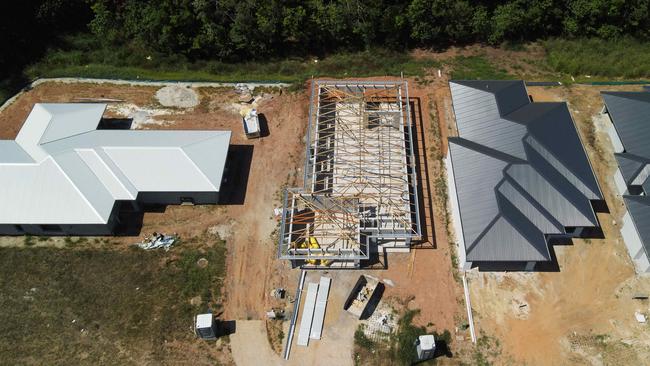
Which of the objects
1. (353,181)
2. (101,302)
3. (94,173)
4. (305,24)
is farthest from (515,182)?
(94,173)

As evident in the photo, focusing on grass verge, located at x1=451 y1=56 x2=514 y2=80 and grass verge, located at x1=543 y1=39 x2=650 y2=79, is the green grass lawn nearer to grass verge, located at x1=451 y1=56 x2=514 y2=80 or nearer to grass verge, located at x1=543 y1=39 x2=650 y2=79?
grass verge, located at x1=451 y1=56 x2=514 y2=80

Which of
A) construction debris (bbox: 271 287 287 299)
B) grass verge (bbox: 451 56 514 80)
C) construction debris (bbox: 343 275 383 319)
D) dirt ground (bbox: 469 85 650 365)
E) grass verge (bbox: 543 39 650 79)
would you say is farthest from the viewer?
grass verge (bbox: 451 56 514 80)

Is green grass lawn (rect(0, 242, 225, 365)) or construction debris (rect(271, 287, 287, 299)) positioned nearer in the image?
green grass lawn (rect(0, 242, 225, 365))

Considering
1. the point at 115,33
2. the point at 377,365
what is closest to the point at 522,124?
the point at 377,365

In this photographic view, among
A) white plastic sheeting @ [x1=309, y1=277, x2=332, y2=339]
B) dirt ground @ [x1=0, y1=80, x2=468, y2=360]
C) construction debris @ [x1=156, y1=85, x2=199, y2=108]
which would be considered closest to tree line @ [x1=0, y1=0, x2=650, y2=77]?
construction debris @ [x1=156, y1=85, x2=199, y2=108]

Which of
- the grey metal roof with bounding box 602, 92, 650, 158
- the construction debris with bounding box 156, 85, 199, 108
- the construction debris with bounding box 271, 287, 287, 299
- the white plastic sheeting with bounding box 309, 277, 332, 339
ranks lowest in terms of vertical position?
the white plastic sheeting with bounding box 309, 277, 332, 339

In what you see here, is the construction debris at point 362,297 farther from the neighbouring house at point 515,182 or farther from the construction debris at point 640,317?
the construction debris at point 640,317

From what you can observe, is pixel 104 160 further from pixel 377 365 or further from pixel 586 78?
pixel 586 78

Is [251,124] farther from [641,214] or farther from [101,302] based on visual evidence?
[641,214]
